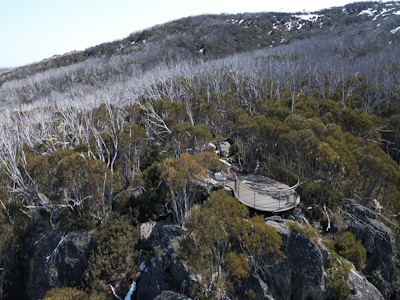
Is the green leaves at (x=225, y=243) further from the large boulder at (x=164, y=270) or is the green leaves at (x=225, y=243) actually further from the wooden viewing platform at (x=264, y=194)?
the wooden viewing platform at (x=264, y=194)

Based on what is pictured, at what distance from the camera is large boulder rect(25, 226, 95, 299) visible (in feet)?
47.0

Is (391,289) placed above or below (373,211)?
below

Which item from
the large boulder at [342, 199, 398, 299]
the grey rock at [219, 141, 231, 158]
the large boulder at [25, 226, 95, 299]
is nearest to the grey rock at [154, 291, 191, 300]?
the large boulder at [25, 226, 95, 299]

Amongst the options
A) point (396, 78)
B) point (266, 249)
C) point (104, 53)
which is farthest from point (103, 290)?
point (104, 53)

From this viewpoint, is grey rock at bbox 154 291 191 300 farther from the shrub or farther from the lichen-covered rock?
the shrub

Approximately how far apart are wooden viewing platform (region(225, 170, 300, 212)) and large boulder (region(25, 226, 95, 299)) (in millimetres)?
8677

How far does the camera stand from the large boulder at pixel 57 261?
14.3m

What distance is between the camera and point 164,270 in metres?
12.7

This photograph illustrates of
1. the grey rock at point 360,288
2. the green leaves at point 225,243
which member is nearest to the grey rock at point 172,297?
the green leaves at point 225,243

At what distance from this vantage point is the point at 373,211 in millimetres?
16203

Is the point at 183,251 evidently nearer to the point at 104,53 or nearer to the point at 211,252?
the point at 211,252

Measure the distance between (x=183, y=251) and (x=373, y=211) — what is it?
1137cm

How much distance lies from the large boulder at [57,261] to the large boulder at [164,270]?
11.9 ft

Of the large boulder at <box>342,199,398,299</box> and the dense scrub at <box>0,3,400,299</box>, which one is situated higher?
the dense scrub at <box>0,3,400,299</box>
